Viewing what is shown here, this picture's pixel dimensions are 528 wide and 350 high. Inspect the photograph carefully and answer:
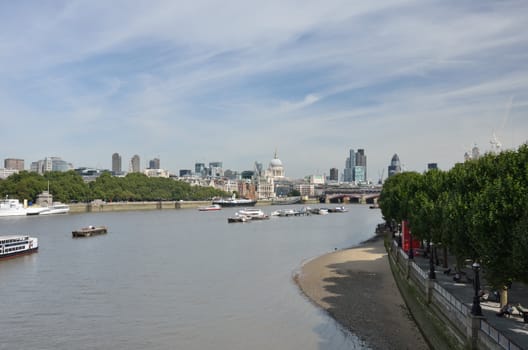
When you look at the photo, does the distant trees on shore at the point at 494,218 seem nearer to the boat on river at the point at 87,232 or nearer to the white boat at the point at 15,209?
the boat on river at the point at 87,232

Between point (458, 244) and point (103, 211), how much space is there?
14943 cm

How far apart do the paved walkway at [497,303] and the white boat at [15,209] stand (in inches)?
4313

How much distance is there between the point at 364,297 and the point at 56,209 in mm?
121850

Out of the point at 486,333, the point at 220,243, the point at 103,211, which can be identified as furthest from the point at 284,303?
the point at 103,211

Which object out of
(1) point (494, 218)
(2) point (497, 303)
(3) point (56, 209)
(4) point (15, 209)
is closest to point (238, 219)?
(4) point (15, 209)

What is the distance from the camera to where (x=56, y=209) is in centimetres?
13975

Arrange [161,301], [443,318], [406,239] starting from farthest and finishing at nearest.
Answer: [406,239] → [161,301] → [443,318]

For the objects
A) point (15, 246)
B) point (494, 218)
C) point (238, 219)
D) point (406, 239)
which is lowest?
point (238, 219)

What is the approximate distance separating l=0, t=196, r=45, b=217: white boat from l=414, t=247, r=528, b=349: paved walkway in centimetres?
10955

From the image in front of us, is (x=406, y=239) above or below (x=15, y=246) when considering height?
above

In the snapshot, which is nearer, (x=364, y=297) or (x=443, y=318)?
(x=443, y=318)

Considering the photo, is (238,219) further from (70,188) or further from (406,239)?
(406,239)

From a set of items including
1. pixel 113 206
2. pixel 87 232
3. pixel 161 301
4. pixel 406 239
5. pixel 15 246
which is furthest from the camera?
pixel 113 206

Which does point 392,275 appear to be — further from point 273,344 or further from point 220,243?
point 220,243
